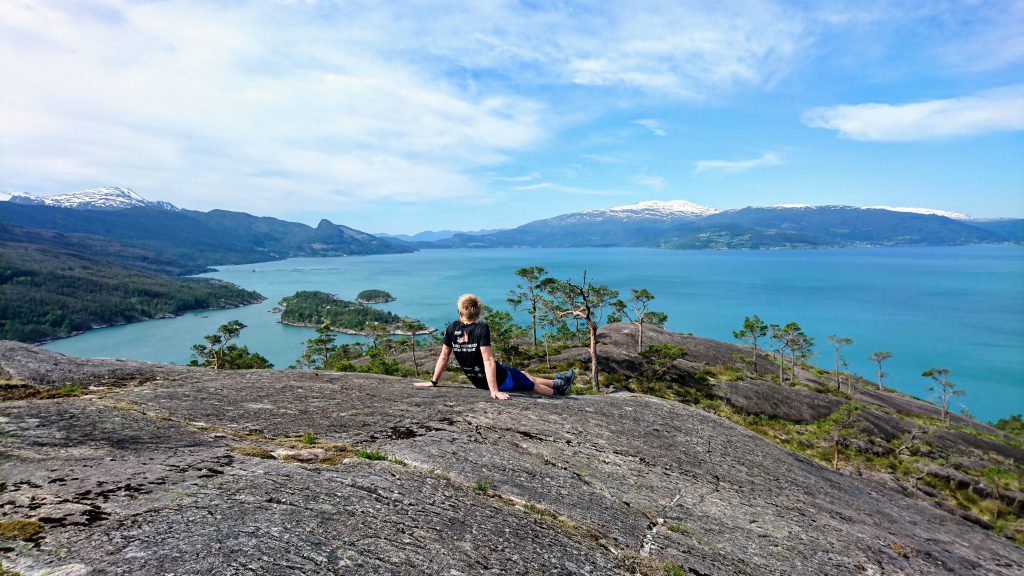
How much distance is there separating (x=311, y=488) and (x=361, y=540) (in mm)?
1579

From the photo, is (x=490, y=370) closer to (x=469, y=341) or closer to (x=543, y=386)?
(x=469, y=341)

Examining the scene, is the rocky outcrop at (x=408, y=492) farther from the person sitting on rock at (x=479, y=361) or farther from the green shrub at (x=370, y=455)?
the person sitting on rock at (x=479, y=361)

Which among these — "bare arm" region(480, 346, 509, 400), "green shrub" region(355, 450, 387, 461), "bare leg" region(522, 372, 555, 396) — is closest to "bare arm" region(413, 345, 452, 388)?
"bare arm" region(480, 346, 509, 400)

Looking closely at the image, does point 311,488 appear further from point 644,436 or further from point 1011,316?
point 1011,316

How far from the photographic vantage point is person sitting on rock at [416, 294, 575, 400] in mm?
11820

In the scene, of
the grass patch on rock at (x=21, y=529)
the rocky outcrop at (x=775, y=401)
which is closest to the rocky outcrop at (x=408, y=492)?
the grass patch on rock at (x=21, y=529)

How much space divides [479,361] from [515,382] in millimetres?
1672

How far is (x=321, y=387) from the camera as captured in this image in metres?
13.6

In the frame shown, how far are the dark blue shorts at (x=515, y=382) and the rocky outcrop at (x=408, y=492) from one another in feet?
2.98

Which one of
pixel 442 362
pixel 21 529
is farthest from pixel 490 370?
pixel 21 529

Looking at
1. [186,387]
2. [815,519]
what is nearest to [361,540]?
[186,387]

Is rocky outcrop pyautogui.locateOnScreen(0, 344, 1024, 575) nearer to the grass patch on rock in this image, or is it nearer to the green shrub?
the grass patch on rock

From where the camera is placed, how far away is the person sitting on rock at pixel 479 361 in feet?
38.8

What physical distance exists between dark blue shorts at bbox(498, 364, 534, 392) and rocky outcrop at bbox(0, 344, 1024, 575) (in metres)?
0.91
